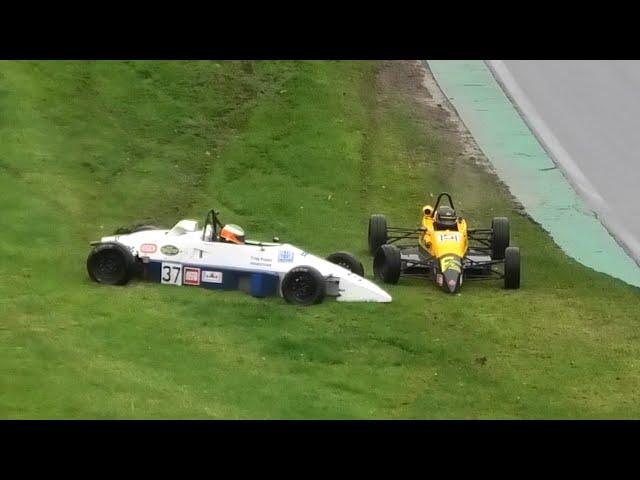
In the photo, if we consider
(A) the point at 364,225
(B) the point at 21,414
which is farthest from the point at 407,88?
(B) the point at 21,414

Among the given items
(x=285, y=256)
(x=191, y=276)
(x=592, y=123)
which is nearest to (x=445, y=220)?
(x=285, y=256)

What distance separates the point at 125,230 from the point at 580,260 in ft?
24.4

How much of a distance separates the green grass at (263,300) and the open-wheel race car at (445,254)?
Result: 0.29m

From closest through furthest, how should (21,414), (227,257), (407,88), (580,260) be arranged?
(21,414)
(227,257)
(580,260)
(407,88)

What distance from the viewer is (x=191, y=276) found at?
15.6 meters

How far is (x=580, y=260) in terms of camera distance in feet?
61.2

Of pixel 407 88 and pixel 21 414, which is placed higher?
pixel 407 88

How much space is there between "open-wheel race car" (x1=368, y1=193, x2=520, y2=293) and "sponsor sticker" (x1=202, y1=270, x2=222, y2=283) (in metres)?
2.58

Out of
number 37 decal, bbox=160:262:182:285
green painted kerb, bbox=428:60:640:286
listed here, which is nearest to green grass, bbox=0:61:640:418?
number 37 decal, bbox=160:262:182:285

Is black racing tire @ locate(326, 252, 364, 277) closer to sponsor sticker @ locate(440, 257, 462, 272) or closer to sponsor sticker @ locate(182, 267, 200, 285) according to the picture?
sponsor sticker @ locate(440, 257, 462, 272)

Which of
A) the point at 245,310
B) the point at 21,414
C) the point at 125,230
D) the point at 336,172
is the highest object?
the point at 336,172

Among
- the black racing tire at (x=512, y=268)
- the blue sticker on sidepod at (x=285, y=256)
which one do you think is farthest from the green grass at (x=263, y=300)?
the blue sticker on sidepod at (x=285, y=256)

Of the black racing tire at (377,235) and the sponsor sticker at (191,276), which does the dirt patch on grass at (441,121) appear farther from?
the sponsor sticker at (191,276)

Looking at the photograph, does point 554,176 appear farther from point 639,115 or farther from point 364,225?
point 364,225
